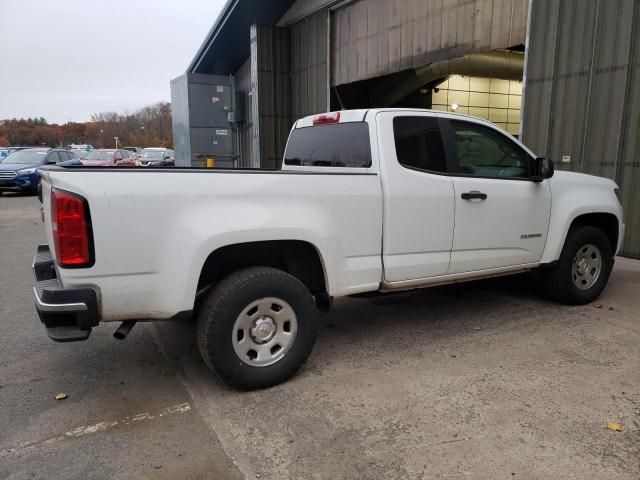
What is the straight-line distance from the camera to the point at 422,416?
3.17 m

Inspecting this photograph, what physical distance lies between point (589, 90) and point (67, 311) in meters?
8.07

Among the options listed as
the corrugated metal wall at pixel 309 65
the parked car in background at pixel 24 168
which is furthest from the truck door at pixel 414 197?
the parked car in background at pixel 24 168

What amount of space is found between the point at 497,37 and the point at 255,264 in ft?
25.9

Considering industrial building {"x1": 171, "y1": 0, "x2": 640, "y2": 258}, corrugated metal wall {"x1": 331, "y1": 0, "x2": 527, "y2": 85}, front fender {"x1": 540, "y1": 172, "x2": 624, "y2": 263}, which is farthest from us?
corrugated metal wall {"x1": 331, "y1": 0, "x2": 527, "y2": 85}

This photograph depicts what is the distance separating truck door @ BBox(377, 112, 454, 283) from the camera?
3.93 m

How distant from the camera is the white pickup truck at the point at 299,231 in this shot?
117 inches

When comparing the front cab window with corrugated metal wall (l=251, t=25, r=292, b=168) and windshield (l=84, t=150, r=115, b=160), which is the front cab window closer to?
corrugated metal wall (l=251, t=25, r=292, b=168)

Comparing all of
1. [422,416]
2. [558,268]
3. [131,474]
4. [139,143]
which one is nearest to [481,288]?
[558,268]

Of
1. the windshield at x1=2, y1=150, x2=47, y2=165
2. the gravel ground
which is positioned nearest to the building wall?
the gravel ground

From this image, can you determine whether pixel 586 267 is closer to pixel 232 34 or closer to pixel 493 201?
pixel 493 201

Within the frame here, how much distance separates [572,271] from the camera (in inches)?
207

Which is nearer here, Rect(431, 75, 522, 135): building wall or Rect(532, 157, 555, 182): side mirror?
Rect(532, 157, 555, 182): side mirror

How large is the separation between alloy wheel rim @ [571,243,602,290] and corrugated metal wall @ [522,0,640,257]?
9.38ft

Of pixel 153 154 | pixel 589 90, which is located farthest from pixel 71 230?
pixel 153 154
